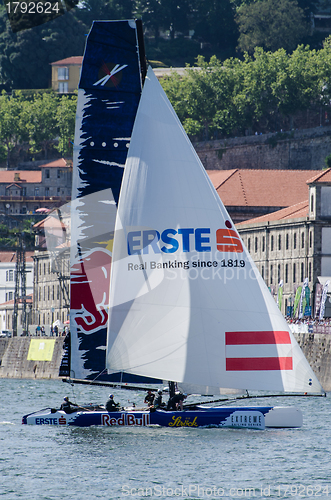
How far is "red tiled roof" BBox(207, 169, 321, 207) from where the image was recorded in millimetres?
106812

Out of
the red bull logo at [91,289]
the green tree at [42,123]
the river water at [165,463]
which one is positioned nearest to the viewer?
the river water at [165,463]

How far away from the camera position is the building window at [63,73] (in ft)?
555

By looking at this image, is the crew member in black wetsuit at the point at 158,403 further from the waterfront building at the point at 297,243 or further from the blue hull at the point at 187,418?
the waterfront building at the point at 297,243

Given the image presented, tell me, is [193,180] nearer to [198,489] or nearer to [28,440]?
[198,489]

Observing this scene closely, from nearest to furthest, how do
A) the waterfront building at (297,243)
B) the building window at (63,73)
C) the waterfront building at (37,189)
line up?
the waterfront building at (297,243) → the waterfront building at (37,189) → the building window at (63,73)

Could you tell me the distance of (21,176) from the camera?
165 meters

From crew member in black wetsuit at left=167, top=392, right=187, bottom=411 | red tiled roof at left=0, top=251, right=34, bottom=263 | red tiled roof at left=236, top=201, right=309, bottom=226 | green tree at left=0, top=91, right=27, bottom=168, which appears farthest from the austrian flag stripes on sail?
green tree at left=0, top=91, right=27, bottom=168

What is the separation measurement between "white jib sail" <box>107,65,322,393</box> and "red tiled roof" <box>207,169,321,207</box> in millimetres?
72862

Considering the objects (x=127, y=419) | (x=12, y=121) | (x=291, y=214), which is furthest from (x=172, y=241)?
(x=12, y=121)

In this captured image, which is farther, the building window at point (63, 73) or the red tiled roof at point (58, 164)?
the building window at point (63, 73)

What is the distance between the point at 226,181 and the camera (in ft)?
360

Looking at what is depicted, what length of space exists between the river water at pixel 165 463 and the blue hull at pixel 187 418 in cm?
44

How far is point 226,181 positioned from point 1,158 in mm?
68545

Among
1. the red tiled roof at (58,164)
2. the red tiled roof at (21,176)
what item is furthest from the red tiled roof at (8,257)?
the red tiled roof at (21,176)
